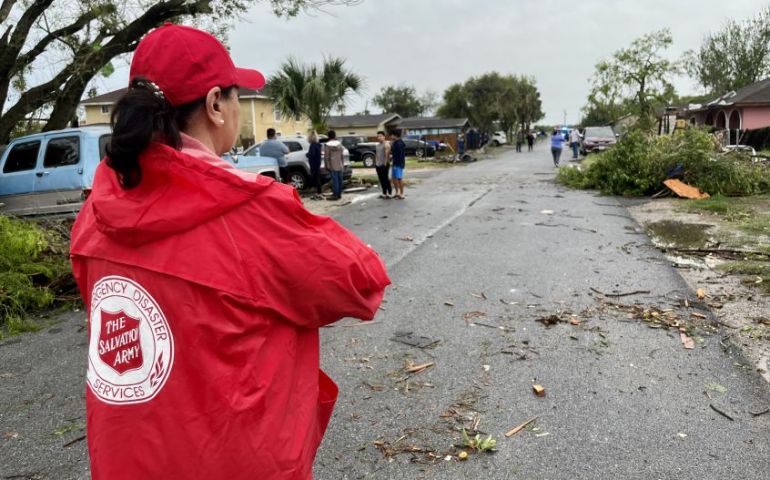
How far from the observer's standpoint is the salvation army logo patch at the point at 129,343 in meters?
1.27

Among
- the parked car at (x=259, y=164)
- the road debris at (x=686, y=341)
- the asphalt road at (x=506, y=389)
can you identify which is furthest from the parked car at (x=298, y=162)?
the road debris at (x=686, y=341)

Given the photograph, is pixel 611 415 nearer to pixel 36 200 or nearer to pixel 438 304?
pixel 438 304

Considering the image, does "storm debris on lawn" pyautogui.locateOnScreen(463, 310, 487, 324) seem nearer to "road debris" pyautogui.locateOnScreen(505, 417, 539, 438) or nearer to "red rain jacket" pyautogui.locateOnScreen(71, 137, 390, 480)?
"road debris" pyautogui.locateOnScreen(505, 417, 539, 438)

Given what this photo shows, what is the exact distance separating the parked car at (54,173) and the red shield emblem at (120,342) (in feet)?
30.7

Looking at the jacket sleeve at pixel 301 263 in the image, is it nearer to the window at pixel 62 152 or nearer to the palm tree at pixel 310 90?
the window at pixel 62 152

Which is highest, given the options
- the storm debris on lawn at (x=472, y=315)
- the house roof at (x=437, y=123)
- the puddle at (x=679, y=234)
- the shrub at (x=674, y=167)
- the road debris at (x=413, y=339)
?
the house roof at (x=437, y=123)

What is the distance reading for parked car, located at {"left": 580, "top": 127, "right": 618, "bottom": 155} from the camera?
32.7 m

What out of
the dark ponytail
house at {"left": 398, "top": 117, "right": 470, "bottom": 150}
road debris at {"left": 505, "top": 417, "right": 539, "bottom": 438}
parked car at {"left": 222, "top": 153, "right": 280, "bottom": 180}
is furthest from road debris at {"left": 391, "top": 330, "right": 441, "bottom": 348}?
house at {"left": 398, "top": 117, "right": 470, "bottom": 150}

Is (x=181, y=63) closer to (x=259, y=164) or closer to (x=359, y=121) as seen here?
(x=259, y=164)

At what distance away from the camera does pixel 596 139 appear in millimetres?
33688

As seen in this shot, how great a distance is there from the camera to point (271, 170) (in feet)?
48.9

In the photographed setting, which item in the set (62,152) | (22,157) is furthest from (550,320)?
(22,157)

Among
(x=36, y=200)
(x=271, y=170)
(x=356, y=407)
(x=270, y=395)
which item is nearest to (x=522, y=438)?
(x=356, y=407)

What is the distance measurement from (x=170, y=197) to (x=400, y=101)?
105586 millimetres
